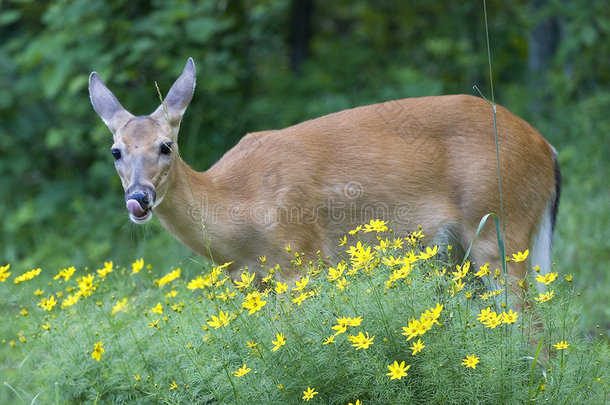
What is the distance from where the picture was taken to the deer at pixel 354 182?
15.2ft

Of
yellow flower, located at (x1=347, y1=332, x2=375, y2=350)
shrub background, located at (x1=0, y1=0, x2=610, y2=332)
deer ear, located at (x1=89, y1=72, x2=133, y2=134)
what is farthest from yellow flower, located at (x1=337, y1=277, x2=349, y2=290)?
shrub background, located at (x1=0, y1=0, x2=610, y2=332)

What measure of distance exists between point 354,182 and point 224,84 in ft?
11.8

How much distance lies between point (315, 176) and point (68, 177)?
474 cm

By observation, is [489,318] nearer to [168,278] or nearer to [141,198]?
[168,278]

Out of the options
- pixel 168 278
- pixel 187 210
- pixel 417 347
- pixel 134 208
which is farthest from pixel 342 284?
pixel 187 210

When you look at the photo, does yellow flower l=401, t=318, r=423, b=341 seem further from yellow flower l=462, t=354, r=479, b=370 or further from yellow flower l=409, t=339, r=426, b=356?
yellow flower l=462, t=354, r=479, b=370

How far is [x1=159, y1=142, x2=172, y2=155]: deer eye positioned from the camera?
14.8 feet

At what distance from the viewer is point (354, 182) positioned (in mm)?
4828

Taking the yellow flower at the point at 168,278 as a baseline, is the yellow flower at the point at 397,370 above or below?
above

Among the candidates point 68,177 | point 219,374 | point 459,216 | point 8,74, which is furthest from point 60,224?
point 219,374

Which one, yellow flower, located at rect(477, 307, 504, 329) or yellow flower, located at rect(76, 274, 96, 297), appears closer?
yellow flower, located at rect(477, 307, 504, 329)

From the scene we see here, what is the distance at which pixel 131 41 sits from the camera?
25.0ft

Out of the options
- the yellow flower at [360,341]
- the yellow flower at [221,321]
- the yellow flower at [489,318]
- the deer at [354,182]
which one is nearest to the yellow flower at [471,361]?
the yellow flower at [489,318]

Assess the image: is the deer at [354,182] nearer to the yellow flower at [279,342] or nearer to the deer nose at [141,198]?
the deer nose at [141,198]
